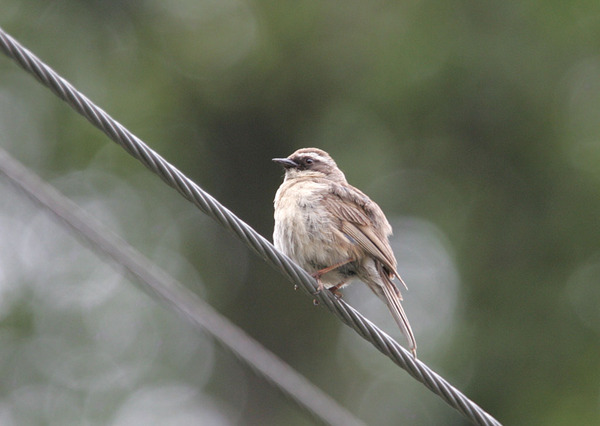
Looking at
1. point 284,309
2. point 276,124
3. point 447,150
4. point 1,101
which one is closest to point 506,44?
point 447,150

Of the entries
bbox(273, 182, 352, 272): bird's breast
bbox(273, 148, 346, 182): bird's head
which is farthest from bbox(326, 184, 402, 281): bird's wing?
bbox(273, 148, 346, 182): bird's head

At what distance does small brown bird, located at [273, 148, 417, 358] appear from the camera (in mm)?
6668

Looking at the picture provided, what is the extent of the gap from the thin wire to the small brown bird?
54.1 inches

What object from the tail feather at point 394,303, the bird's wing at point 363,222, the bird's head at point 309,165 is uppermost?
the bird's head at point 309,165

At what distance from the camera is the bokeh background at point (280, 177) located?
1430 cm

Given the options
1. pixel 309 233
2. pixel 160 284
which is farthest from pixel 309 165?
pixel 160 284

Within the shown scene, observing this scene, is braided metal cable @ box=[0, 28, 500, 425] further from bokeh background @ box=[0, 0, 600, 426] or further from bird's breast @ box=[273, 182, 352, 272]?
bokeh background @ box=[0, 0, 600, 426]

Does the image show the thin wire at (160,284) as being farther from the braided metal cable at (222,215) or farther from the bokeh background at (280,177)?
the bokeh background at (280,177)

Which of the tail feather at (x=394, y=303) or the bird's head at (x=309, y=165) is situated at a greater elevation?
the bird's head at (x=309, y=165)

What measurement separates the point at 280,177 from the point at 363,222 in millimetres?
7545

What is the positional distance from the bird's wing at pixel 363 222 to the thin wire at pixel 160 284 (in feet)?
5.25

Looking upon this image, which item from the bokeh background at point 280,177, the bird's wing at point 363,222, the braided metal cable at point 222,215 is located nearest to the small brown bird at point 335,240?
the bird's wing at point 363,222

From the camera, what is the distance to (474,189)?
16.0 metres

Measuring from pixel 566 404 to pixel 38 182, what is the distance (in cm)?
1055
